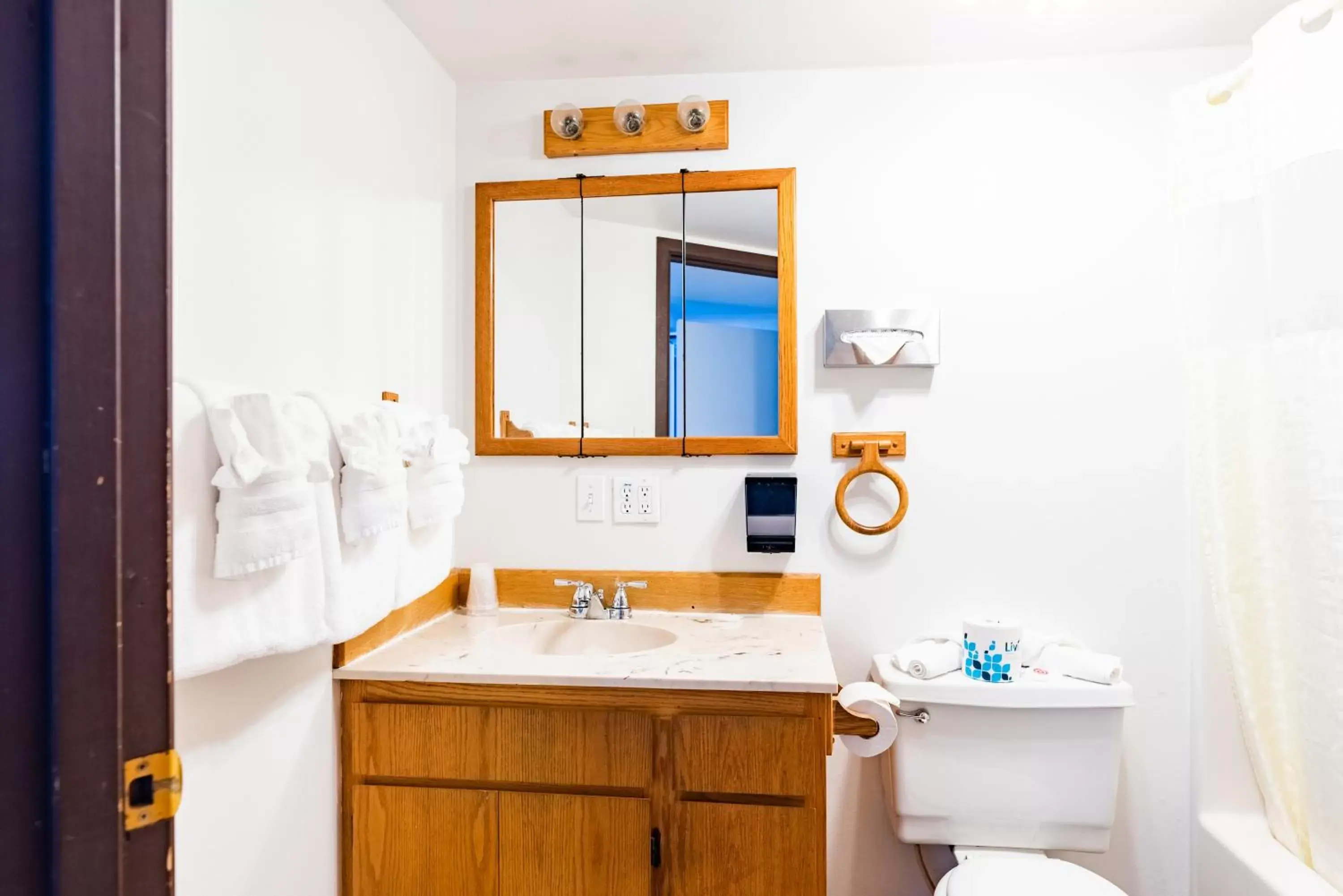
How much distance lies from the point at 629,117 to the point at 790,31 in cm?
42

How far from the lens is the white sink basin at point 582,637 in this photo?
5.34 feet

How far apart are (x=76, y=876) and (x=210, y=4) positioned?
109 cm

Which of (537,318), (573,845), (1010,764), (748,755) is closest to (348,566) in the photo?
(573,845)

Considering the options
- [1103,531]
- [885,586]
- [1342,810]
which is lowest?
[1342,810]

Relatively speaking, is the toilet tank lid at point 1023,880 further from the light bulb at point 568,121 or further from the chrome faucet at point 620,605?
the light bulb at point 568,121

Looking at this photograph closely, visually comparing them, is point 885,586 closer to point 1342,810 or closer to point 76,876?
point 1342,810

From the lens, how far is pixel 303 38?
1199 millimetres

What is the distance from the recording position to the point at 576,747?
1.27m

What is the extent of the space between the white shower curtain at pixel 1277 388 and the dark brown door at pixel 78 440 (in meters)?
1.62

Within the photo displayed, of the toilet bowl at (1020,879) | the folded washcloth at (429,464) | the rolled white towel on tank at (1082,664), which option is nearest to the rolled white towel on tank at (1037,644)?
the rolled white towel on tank at (1082,664)

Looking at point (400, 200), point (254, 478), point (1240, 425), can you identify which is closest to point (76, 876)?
point (254, 478)

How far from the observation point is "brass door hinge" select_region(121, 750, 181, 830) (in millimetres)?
445

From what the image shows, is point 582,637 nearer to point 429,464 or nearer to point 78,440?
point 429,464

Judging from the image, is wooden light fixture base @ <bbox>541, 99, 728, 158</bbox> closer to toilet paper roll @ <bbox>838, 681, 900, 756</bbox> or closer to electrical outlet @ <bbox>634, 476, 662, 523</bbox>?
electrical outlet @ <bbox>634, 476, 662, 523</bbox>
